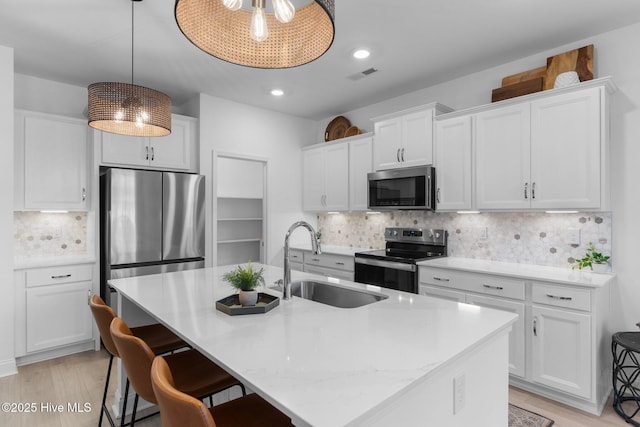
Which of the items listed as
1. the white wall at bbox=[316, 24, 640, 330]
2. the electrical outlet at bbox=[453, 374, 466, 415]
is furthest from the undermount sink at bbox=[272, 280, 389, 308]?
the white wall at bbox=[316, 24, 640, 330]

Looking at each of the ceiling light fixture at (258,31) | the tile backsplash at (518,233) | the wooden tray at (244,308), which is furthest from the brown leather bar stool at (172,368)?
the tile backsplash at (518,233)

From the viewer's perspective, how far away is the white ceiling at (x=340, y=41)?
2438 mm

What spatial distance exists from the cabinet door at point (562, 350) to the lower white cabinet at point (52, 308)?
12.7 ft

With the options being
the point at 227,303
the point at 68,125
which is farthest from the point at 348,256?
the point at 68,125

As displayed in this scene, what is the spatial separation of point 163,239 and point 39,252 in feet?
4.06

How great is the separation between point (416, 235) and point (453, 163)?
929 millimetres

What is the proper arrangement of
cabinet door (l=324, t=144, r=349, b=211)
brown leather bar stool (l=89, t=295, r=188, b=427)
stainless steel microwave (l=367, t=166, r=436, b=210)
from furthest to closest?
cabinet door (l=324, t=144, r=349, b=211) < stainless steel microwave (l=367, t=166, r=436, b=210) < brown leather bar stool (l=89, t=295, r=188, b=427)

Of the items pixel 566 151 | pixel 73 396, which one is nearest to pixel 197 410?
pixel 73 396

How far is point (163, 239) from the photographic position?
11.8 ft

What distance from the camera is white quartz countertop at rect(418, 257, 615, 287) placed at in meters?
2.46

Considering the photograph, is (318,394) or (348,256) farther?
(348,256)

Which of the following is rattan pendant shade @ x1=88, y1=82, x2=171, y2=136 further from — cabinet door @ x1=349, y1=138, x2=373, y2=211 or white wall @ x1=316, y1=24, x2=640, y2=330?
white wall @ x1=316, y1=24, x2=640, y2=330

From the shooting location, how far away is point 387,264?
3.57 meters

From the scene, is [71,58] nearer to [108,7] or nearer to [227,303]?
[108,7]
